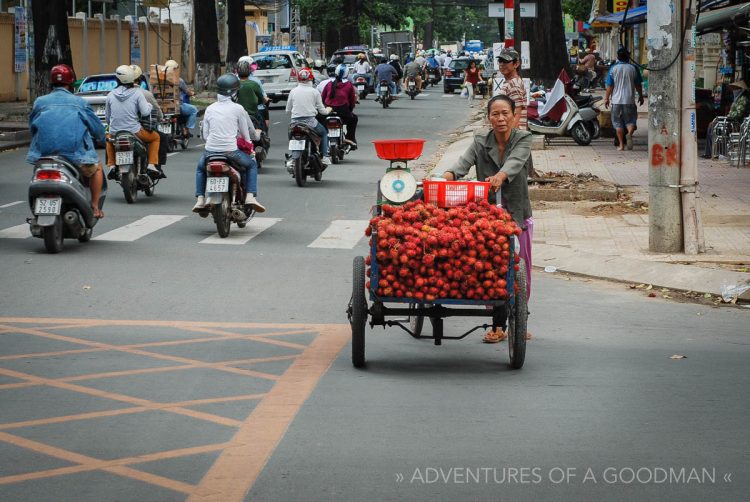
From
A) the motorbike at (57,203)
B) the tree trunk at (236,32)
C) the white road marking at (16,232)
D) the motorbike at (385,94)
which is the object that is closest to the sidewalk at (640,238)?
the motorbike at (57,203)

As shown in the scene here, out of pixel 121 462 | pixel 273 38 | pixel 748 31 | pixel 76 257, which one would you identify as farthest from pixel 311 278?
pixel 273 38

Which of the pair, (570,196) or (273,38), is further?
(273,38)

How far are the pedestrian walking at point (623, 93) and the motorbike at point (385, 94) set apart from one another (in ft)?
64.0

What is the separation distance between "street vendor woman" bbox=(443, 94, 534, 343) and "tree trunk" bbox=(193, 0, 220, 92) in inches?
1531

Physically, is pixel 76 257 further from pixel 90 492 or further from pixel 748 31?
pixel 748 31

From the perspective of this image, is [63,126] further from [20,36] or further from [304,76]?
[20,36]

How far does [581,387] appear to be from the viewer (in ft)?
25.8

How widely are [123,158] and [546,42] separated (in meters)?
20.9

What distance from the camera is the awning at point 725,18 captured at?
68.6 feet

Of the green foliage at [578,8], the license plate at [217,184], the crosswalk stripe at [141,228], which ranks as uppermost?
the green foliage at [578,8]

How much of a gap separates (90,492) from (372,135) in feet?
88.5

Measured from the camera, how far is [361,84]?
5303 centimetres

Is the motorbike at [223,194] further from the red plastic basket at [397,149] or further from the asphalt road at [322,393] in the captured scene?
the red plastic basket at [397,149]

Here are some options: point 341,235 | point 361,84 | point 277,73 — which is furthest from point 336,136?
point 361,84
